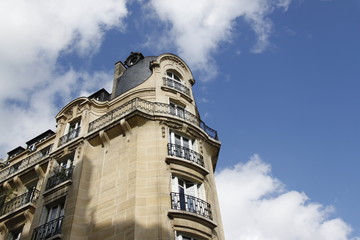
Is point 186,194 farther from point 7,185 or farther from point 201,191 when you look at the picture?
point 7,185

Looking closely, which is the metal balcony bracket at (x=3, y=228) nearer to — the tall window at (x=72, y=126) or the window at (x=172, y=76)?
the tall window at (x=72, y=126)

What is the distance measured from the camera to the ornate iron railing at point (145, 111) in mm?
16997

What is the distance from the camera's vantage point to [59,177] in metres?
16.8

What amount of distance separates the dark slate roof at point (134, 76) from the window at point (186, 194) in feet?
24.2

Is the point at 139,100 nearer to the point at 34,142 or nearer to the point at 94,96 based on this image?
the point at 94,96

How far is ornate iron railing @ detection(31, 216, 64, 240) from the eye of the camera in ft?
47.1

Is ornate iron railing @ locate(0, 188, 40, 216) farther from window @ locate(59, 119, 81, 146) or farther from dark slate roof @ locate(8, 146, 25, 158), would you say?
dark slate roof @ locate(8, 146, 25, 158)

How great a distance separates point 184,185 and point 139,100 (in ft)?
16.2

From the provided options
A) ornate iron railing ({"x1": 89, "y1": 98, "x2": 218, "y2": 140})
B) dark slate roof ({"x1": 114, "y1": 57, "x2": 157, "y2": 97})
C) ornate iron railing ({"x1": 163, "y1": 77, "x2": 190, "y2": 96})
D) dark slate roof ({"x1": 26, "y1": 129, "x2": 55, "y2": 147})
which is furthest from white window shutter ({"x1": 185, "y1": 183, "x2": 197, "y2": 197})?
dark slate roof ({"x1": 26, "y1": 129, "x2": 55, "y2": 147})

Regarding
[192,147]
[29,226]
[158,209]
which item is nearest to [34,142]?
[29,226]

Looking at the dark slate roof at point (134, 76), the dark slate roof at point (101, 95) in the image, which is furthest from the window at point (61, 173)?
the dark slate roof at point (134, 76)

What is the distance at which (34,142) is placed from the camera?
80.8 ft

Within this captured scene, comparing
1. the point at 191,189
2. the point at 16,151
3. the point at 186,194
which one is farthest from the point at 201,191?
the point at 16,151

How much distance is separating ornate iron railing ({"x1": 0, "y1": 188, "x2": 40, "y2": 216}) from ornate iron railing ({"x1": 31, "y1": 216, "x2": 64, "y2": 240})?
7.16 feet
